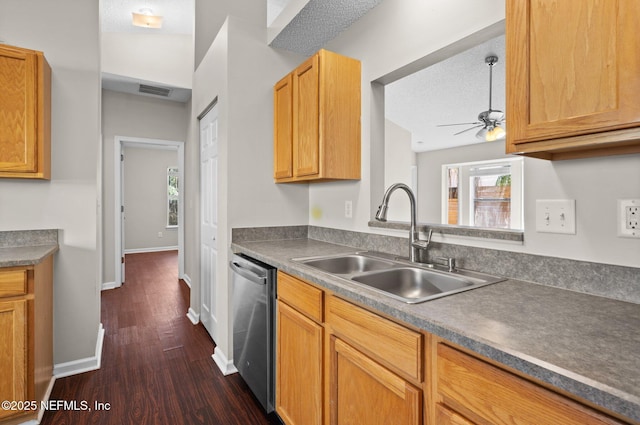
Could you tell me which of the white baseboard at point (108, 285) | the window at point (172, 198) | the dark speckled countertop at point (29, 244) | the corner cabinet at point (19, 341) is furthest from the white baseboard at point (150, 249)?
the corner cabinet at point (19, 341)

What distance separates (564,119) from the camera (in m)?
0.90

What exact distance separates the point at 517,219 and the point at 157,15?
6170 millimetres

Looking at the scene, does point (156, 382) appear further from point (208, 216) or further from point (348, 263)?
point (348, 263)

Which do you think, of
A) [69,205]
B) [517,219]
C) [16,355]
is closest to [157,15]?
[69,205]

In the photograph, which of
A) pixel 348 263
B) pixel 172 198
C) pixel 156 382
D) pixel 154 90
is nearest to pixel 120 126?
pixel 154 90

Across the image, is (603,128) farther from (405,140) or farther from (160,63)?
(160,63)

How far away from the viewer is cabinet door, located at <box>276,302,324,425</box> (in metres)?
1.40

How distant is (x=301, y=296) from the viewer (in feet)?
4.92

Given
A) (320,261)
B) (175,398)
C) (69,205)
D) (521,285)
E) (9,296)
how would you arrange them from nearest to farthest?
(521,285) < (9,296) < (320,261) < (175,398) < (69,205)

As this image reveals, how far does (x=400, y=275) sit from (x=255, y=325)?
0.90m

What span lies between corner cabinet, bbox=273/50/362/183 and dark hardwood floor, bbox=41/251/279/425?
1.46 metres

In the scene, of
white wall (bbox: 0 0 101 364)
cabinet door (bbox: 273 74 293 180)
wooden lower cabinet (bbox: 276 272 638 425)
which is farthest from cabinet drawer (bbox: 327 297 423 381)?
white wall (bbox: 0 0 101 364)

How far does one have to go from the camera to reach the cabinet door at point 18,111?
1.89 meters

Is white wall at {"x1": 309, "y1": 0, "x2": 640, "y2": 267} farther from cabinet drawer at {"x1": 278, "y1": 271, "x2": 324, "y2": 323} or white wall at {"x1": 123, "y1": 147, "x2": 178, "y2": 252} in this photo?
white wall at {"x1": 123, "y1": 147, "x2": 178, "y2": 252}
